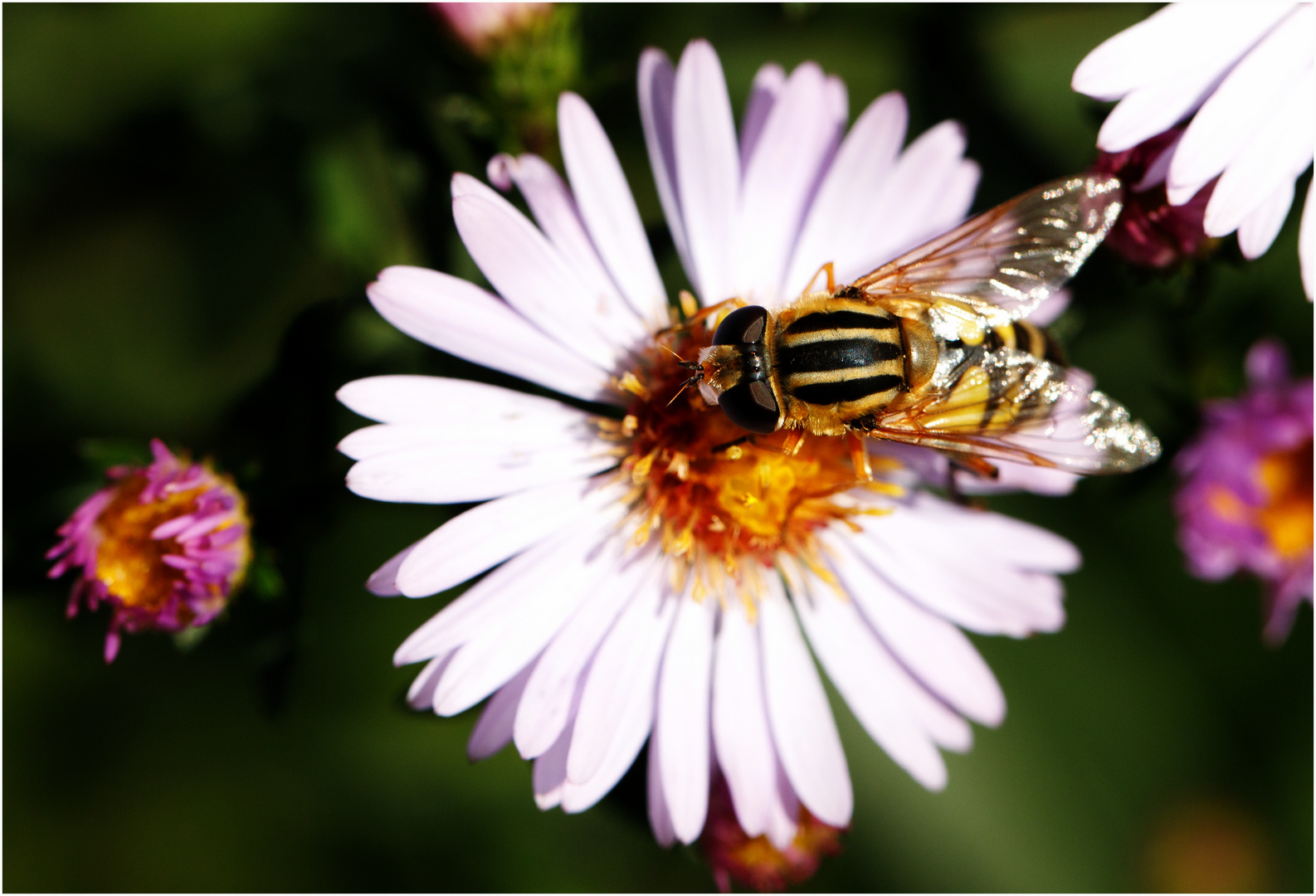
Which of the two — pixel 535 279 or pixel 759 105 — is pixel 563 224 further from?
pixel 759 105

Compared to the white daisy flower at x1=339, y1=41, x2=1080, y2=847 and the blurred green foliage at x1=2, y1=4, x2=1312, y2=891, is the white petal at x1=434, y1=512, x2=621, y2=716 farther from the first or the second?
the blurred green foliage at x1=2, y1=4, x2=1312, y2=891

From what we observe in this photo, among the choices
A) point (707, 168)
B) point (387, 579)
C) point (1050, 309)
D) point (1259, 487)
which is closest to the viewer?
point (387, 579)

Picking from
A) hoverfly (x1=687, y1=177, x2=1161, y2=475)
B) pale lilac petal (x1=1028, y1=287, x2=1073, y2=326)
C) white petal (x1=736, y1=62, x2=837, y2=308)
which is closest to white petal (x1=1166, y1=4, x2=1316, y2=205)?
hoverfly (x1=687, y1=177, x2=1161, y2=475)

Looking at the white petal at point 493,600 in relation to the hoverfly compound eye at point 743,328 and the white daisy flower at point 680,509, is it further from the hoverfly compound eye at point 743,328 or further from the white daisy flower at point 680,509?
the hoverfly compound eye at point 743,328

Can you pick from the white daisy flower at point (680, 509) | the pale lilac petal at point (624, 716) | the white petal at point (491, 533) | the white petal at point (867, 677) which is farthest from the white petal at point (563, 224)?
the white petal at point (867, 677)

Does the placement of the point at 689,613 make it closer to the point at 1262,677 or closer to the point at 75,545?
the point at 75,545

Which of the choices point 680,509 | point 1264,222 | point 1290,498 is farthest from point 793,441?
point 1290,498
